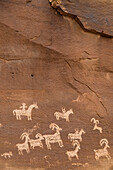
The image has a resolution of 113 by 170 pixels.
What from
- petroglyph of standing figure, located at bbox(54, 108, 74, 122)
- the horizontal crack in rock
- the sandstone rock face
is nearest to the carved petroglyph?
the sandstone rock face

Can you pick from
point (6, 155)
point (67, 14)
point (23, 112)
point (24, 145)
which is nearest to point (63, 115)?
point (23, 112)

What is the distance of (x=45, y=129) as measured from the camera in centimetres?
505

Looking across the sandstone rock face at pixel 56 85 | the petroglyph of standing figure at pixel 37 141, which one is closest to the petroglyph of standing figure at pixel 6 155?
the sandstone rock face at pixel 56 85

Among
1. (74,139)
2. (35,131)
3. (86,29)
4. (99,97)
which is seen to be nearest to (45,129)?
(35,131)

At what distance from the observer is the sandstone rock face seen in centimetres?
498

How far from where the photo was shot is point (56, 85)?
5.20m

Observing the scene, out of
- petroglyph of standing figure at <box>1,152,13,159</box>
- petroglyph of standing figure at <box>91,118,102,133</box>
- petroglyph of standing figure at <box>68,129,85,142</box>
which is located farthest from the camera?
petroglyph of standing figure at <box>91,118,102,133</box>

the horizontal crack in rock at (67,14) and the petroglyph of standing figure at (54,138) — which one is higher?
the horizontal crack in rock at (67,14)

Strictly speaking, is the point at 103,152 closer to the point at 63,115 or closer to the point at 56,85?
the point at 63,115

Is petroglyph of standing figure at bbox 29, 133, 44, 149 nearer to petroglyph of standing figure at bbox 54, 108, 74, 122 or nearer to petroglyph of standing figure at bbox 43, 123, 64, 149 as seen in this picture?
petroglyph of standing figure at bbox 43, 123, 64, 149

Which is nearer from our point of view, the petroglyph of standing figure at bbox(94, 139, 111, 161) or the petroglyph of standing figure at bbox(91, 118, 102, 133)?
the petroglyph of standing figure at bbox(94, 139, 111, 161)

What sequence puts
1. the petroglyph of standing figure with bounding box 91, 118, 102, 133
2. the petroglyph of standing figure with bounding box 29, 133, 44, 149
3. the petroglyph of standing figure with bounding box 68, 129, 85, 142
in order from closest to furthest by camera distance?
the petroglyph of standing figure with bounding box 29, 133, 44, 149 → the petroglyph of standing figure with bounding box 68, 129, 85, 142 → the petroglyph of standing figure with bounding box 91, 118, 102, 133

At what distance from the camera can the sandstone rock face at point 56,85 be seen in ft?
16.4

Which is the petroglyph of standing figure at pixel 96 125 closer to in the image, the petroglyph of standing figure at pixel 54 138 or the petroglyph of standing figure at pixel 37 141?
the petroglyph of standing figure at pixel 54 138
